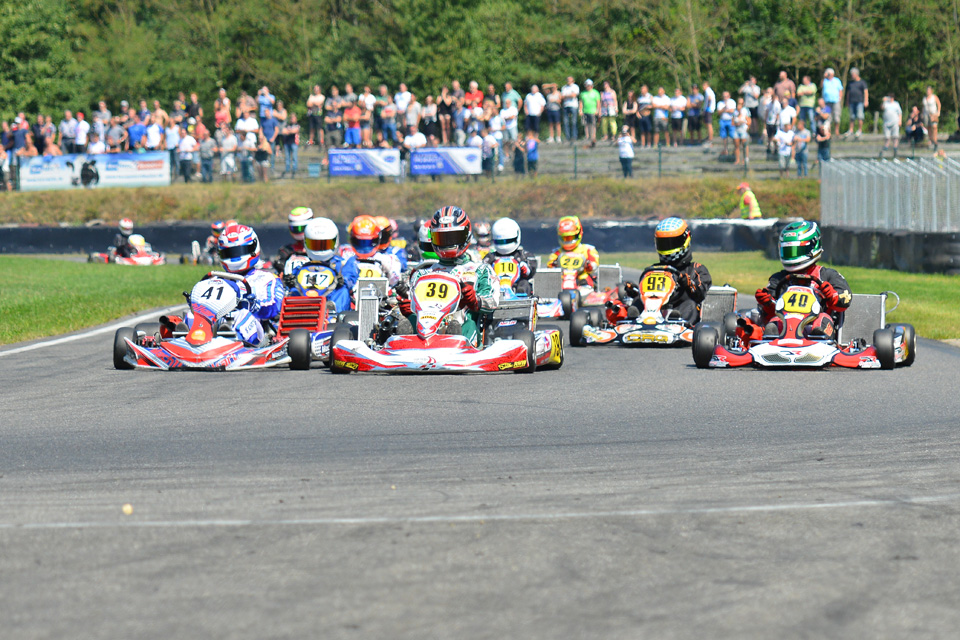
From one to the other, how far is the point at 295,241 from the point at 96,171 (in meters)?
21.5

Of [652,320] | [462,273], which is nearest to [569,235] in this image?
[652,320]

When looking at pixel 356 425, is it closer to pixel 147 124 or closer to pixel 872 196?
pixel 872 196

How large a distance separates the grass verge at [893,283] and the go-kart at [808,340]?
240 centimetres

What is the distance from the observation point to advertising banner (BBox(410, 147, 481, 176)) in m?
32.9

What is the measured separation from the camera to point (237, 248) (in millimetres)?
11641

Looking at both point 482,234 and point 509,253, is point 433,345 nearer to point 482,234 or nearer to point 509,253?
point 509,253

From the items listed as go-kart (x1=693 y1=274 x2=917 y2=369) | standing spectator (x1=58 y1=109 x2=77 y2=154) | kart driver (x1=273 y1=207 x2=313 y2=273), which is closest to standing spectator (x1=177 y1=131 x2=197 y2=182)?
standing spectator (x1=58 y1=109 x2=77 y2=154)

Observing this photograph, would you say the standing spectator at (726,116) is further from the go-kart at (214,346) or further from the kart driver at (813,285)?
the go-kart at (214,346)

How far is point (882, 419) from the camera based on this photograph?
27.0 ft

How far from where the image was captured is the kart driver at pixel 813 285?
11438 millimetres

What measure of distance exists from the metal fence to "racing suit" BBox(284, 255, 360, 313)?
1143 cm

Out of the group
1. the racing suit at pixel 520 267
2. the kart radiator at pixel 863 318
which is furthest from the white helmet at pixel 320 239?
the kart radiator at pixel 863 318

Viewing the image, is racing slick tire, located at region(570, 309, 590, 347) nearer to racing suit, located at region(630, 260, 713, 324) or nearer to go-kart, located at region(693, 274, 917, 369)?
racing suit, located at region(630, 260, 713, 324)

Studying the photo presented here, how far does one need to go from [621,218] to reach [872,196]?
837 centimetres
